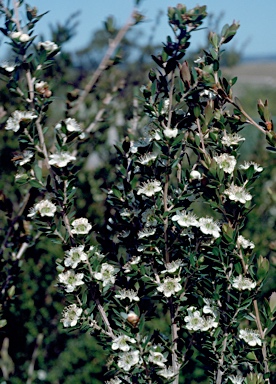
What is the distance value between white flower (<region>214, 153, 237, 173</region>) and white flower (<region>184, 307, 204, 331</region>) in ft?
1.37

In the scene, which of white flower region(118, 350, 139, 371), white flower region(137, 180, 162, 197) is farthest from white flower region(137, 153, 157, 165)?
white flower region(118, 350, 139, 371)

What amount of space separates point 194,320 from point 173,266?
17 centimetres

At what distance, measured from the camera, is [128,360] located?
1.34 m

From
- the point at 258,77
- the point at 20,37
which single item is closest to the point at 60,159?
the point at 20,37

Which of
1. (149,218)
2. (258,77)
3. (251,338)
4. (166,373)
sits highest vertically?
(149,218)

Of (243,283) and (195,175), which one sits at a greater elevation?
(195,175)

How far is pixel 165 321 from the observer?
2.82 meters

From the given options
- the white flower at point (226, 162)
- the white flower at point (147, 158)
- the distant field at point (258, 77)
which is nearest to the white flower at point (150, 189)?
the white flower at point (147, 158)

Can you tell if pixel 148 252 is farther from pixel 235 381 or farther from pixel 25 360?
pixel 25 360

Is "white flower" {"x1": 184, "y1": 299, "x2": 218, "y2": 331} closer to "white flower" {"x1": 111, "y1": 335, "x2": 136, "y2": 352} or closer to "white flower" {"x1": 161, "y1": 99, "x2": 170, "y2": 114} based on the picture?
"white flower" {"x1": 111, "y1": 335, "x2": 136, "y2": 352}

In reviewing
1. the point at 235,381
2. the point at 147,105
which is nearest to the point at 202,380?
the point at 235,381

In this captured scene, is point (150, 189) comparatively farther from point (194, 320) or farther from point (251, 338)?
point (251, 338)

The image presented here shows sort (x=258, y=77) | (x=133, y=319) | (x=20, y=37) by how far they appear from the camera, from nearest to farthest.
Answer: (x=133, y=319), (x=20, y=37), (x=258, y=77)

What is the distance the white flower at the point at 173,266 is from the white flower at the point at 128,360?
25cm
